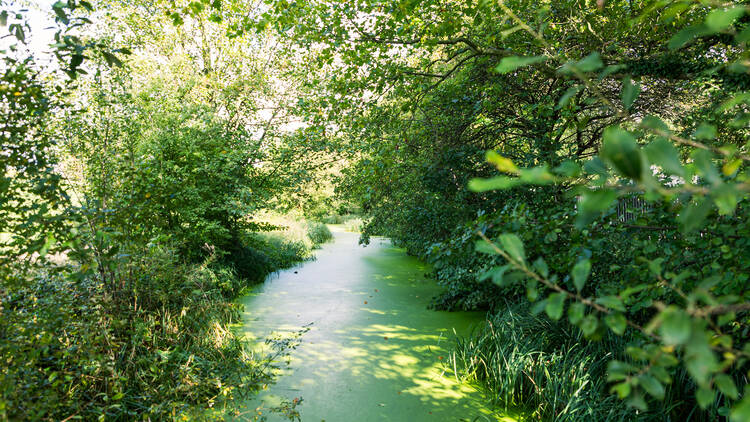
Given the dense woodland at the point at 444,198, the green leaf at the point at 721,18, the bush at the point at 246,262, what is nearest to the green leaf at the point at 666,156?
the dense woodland at the point at 444,198

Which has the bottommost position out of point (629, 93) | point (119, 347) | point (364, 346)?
point (364, 346)

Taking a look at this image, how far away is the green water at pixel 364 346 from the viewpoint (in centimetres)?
255

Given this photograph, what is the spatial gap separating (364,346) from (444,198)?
1614 millimetres

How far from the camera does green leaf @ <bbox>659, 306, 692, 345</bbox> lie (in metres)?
0.44

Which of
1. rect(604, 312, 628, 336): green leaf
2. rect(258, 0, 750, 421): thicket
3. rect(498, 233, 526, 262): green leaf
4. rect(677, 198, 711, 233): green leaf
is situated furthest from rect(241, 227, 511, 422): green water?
rect(677, 198, 711, 233): green leaf

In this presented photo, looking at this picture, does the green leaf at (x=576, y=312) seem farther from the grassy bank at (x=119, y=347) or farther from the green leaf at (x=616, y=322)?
the grassy bank at (x=119, y=347)

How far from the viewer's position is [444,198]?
3.79 m

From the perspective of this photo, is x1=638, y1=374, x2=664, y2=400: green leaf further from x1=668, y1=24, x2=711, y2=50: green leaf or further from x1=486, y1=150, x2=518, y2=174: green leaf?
x1=668, y1=24, x2=711, y2=50: green leaf

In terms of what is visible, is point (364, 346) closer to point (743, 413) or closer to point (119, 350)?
point (119, 350)

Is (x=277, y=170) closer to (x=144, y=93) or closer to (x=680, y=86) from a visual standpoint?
(x=144, y=93)

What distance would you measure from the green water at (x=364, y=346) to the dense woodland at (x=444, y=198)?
0.27m

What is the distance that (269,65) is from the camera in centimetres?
690

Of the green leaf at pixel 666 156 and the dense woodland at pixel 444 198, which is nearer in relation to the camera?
the green leaf at pixel 666 156

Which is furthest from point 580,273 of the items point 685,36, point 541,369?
point 541,369
